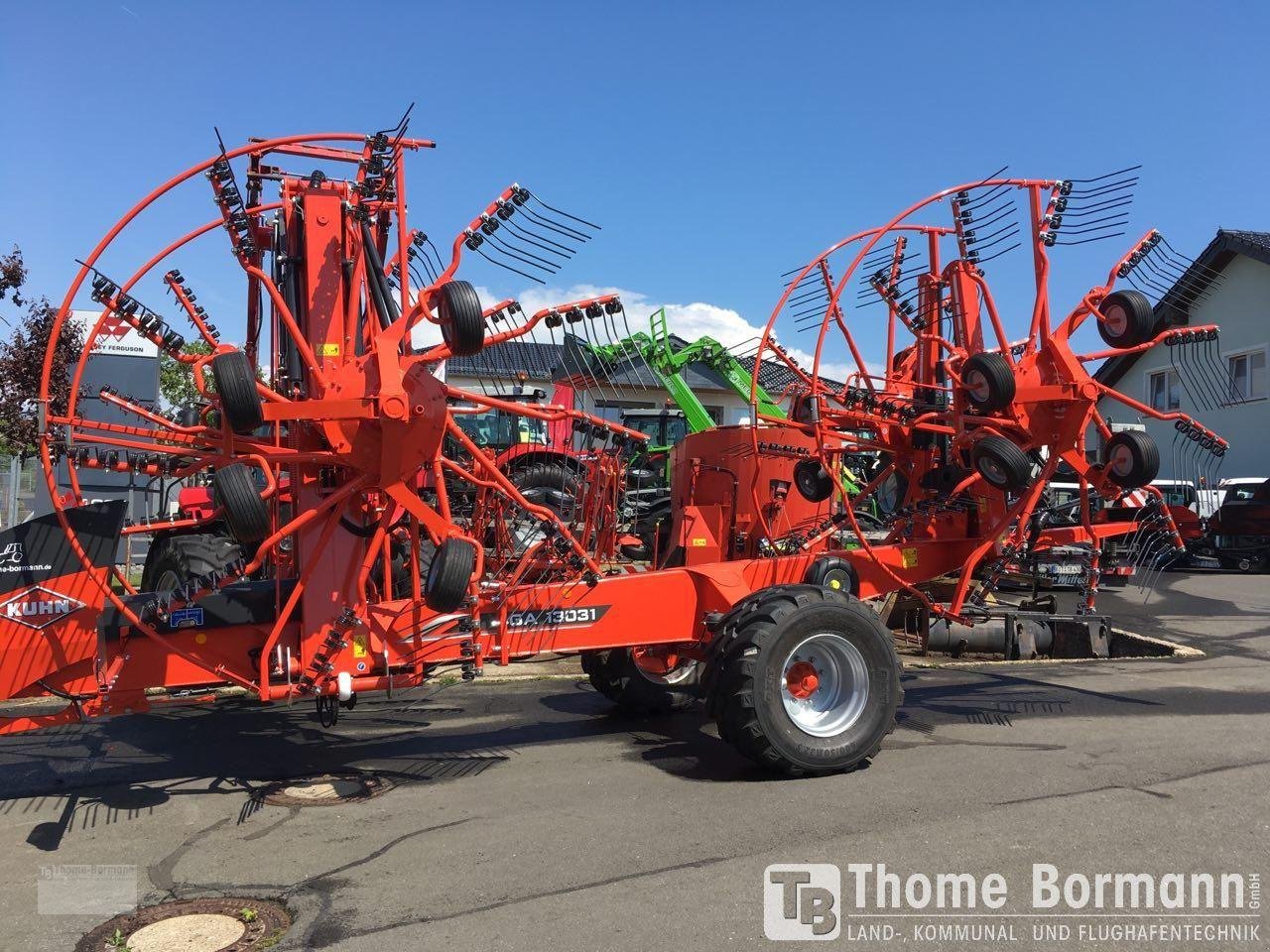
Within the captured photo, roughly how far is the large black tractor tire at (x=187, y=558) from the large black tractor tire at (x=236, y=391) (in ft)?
15.9

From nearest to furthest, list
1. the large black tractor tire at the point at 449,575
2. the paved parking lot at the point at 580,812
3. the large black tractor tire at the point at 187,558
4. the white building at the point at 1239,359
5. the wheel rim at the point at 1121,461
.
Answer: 1. the paved parking lot at the point at 580,812
2. the large black tractor tire at the point at 449,575
3. the wheel rim at the point at 1121,461
4. the large black tractor tire at the point at 187,558
5. the white building at the point at 1239,359

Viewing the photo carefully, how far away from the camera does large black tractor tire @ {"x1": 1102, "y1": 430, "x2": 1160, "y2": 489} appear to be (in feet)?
25.6

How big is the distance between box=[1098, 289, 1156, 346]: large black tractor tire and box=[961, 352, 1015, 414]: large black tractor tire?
41.7 inches

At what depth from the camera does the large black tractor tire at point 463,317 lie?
5.12 metres

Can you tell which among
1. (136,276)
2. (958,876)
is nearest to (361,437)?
(136,276)

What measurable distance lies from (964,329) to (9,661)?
740 cm

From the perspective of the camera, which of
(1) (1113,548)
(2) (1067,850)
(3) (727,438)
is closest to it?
(2) (1067,850)

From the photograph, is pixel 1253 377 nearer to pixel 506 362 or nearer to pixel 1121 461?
pixel 1121 461

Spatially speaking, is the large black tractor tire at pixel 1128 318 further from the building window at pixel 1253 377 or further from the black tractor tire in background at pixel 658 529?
the building window at pixel 1253 377

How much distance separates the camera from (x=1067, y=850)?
16.0ft

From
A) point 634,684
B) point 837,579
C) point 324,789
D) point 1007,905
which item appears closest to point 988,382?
point 837,579

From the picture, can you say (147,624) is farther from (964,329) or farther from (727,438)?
(727,438)

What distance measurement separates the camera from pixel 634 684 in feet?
26.0

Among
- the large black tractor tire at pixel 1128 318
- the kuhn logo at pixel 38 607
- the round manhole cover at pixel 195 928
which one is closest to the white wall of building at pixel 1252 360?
the large black tractor tire at pixel 1128 318
